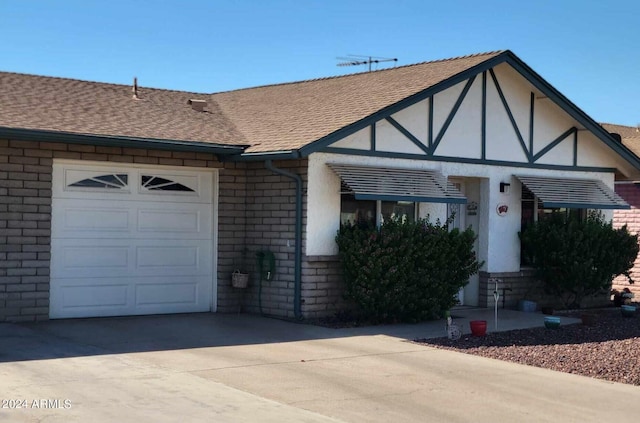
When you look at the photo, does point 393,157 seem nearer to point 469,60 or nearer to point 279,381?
point 469,60

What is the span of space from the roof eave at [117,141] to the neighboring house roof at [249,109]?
0.9 inches

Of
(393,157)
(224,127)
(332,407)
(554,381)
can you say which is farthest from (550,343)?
(224,127)

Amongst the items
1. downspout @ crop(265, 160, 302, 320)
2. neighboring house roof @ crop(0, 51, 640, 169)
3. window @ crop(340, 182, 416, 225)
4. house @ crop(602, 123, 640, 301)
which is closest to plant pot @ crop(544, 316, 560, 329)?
window @ crop(340, 182, 416, 225)

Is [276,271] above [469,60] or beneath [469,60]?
beneath

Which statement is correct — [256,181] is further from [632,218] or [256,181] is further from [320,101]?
[632,218]

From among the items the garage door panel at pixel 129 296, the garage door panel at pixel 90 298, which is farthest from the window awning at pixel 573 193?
the garage door panel at pixel 90 298

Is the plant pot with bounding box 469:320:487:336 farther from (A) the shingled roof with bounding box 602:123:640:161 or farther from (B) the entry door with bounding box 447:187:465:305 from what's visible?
(A) the shingled roof with bounding box 602:123:640:161

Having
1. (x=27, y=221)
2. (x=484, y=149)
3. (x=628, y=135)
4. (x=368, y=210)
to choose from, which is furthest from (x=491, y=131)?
(x=628, y=135)

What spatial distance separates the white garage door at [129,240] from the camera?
1303 centimetres

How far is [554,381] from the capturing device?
31.6ft

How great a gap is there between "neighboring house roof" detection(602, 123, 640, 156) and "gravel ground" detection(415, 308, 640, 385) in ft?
29.1

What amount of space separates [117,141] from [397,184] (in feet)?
14.2

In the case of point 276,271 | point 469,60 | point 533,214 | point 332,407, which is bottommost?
point 332,407

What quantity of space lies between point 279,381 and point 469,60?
8.38m
